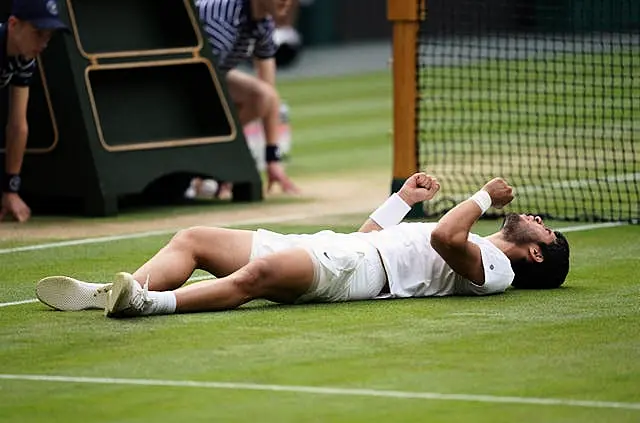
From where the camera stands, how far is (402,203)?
8562 millimetres

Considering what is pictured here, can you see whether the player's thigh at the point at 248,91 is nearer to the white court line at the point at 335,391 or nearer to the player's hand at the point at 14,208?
the player's hand at the point at 14,208

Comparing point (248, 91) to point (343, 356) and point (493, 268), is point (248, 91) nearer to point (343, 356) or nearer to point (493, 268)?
point (493, 268)

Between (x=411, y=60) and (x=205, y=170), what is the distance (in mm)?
1912

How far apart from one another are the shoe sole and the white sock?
0.15 m

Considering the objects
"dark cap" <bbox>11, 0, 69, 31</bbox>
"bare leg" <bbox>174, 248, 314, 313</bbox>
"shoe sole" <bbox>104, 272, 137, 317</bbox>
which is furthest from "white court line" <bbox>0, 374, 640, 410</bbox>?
"dark cap" <bbox>11, 0, 69, 31</bbox>

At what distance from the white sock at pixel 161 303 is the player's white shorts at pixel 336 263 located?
0.50 metres

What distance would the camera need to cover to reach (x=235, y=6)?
13922 millimetres

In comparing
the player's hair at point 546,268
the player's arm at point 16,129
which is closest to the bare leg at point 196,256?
the player's hair at point 546,268

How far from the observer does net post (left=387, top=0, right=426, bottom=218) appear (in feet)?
39.9

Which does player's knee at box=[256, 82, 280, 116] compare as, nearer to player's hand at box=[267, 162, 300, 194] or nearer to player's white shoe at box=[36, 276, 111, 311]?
player's hand at box=[267, 162, 300, 194]

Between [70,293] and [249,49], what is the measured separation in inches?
244

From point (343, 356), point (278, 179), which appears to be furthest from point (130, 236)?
point (343, 356)

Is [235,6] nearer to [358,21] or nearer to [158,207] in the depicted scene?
[158,207]

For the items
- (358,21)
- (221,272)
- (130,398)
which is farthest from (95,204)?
(358,21)
